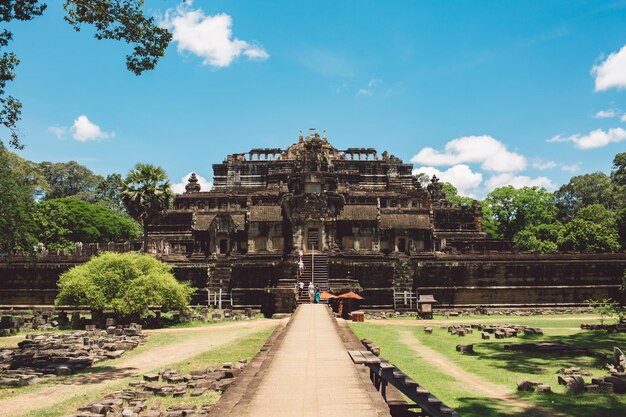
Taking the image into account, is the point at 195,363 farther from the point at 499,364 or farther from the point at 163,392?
the point at 499,364

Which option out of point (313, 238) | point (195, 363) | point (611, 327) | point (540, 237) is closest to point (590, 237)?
point (540, 237)

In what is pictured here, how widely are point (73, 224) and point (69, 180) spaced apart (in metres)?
29.1

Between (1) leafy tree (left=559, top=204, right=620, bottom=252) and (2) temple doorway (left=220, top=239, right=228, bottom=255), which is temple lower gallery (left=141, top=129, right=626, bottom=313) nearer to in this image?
(2) temple doorway (left=220, top=239, right=228, bottom=255)

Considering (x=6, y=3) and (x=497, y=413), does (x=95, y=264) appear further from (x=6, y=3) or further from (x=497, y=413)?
(x=497, y=413)

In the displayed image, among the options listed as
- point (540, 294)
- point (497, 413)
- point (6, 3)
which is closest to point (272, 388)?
point (497, 413)

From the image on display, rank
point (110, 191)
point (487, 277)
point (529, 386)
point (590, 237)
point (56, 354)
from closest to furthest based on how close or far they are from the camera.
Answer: point (529, 386)
point (56, 354)
point (487, 277)
point (590, 237)
point (110, 191)

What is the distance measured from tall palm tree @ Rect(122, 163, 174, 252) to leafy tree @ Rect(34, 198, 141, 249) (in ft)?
88.5

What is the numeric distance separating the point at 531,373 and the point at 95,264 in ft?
86.3

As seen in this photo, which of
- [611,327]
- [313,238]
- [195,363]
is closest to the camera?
[195,363]

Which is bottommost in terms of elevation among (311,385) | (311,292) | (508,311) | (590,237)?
(508,311)

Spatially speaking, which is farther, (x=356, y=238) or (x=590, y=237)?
(x=590, y=237)

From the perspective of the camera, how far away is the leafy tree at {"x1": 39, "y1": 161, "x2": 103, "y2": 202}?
9081cm

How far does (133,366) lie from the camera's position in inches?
707

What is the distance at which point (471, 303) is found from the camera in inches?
1590
